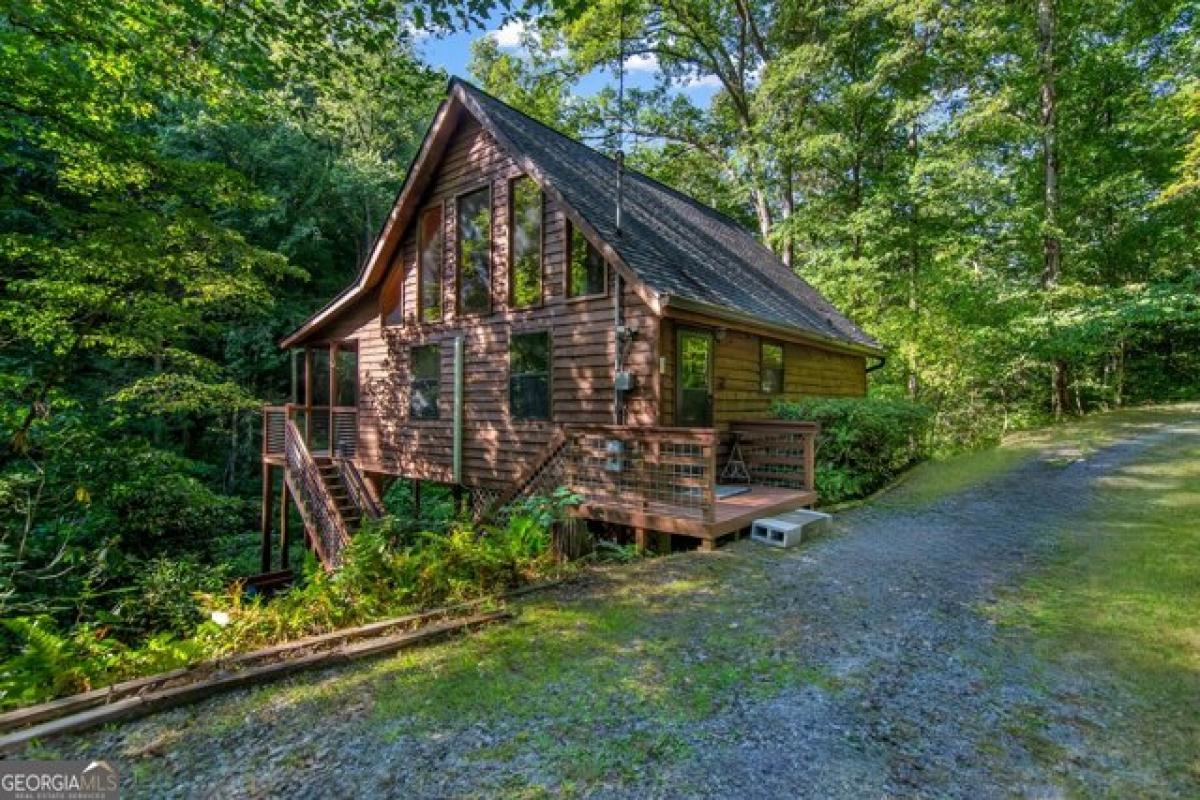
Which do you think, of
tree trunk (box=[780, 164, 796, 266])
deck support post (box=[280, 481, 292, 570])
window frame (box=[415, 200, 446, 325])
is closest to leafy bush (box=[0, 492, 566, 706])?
window frame (box=[415, 200, 446, 325])

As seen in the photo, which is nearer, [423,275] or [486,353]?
[486,353]

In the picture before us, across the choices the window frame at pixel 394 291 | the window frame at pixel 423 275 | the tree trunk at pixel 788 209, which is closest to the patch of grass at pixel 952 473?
the window frame at pixel 423 275

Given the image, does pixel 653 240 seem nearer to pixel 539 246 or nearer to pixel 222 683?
pixel 539 246

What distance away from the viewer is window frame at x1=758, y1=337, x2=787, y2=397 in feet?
31.2

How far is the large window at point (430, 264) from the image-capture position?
10.4 m

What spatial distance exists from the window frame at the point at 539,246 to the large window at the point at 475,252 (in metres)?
0.53

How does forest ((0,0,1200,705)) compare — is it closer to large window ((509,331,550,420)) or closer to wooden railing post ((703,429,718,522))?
large window ((509,331,550,420))

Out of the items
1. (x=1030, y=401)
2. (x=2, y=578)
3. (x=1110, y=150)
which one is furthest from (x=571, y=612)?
(x=1110, y=150)

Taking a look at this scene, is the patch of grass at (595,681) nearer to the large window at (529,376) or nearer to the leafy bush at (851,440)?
the large window at (529,376)

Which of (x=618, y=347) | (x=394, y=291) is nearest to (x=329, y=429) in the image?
(x=394, y=291)

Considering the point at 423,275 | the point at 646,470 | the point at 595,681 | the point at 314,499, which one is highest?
the point at 423,275

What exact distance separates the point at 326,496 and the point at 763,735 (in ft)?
30.8

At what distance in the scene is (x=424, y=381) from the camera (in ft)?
35.2

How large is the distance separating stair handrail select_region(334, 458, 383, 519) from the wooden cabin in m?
0.05
